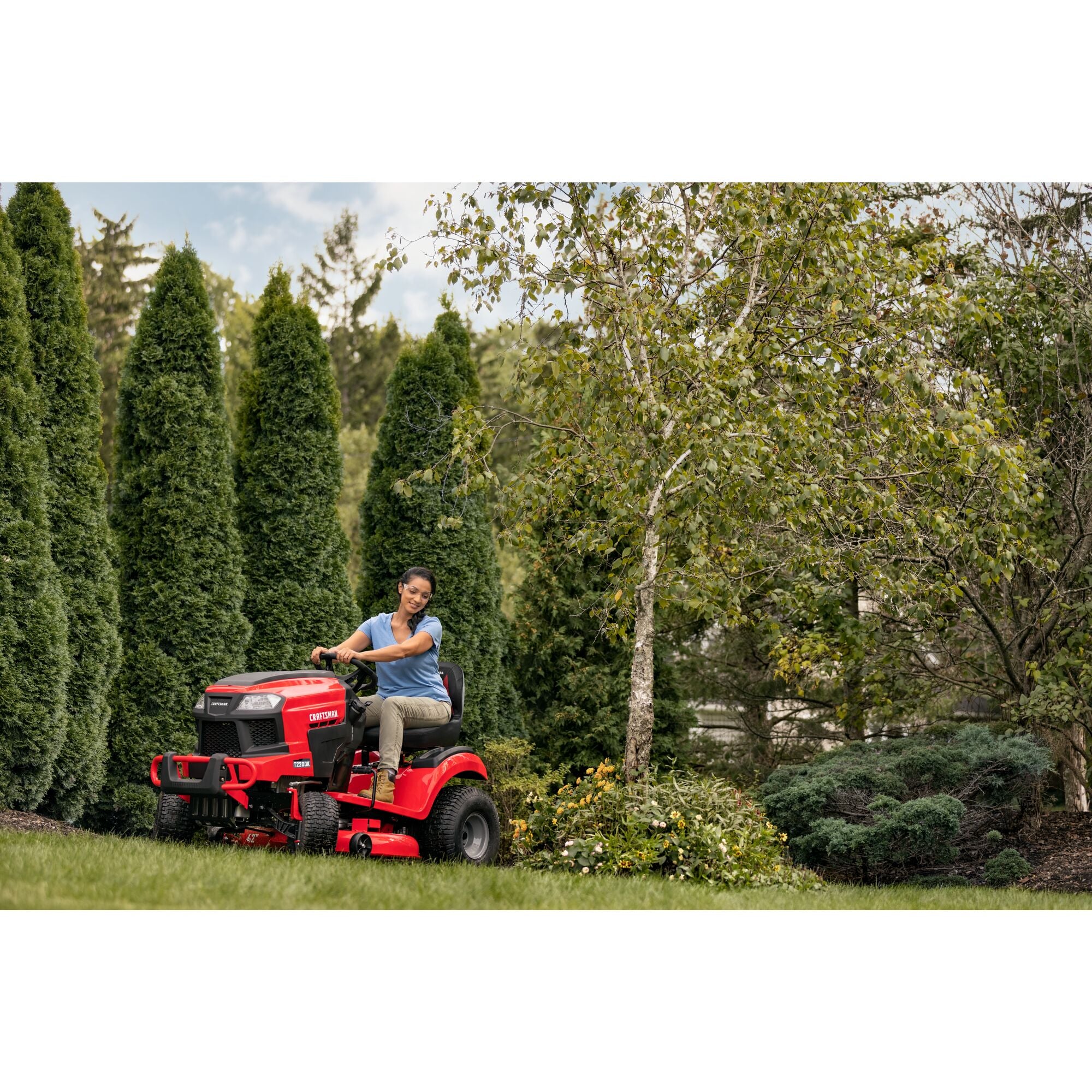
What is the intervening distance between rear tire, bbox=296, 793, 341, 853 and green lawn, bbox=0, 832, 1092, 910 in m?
0.11

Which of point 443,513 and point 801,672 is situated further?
point 801,672

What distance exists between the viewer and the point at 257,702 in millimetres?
4836

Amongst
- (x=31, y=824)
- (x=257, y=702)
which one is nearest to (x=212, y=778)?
(x=257, y=702)

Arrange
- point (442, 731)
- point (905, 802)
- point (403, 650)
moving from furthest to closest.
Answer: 1. point (905, 802)
2. point (442, 731)
3. point (403, 650)

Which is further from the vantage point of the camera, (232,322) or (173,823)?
(232,322)

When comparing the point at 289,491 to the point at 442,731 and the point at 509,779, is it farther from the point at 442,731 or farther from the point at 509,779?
the point at 442,731

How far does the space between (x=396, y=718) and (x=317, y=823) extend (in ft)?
2.05

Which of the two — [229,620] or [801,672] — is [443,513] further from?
[801,672]

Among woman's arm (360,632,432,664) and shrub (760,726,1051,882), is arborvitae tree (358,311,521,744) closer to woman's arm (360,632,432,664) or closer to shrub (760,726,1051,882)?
shrub (760,726,1051,882)

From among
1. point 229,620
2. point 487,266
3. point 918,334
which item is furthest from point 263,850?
point 918,334

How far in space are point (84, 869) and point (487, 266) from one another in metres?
4.32

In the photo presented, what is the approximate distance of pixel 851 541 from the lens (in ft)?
25.2

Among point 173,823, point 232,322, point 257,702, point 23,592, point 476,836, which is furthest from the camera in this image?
point 232,322

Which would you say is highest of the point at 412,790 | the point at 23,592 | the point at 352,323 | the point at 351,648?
the point at 352,323
